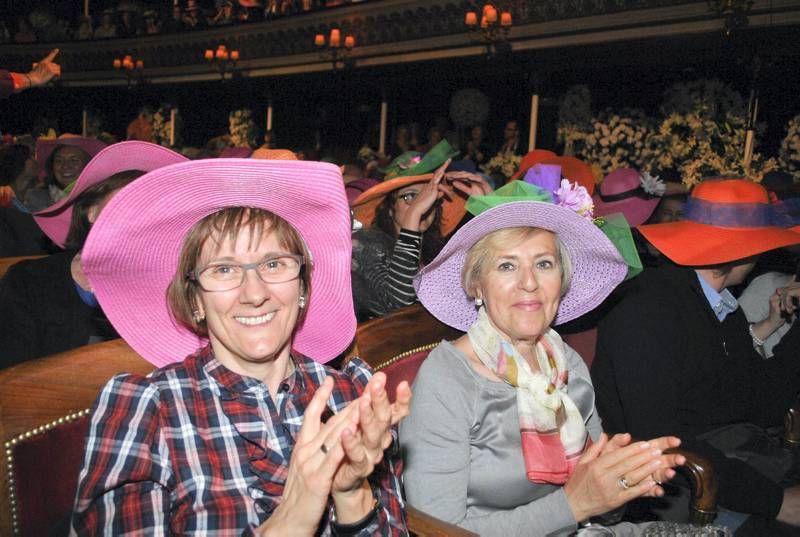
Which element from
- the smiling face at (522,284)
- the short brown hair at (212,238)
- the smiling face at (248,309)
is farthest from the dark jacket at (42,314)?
the smiling face at (522,284)

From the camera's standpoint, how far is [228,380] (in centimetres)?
153

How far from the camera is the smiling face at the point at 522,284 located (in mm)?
1985

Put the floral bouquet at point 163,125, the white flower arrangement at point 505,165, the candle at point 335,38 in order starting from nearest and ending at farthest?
the white flower arrangement at point 505,165, the candle at point 335,38, the floral bouquet at point 163,125

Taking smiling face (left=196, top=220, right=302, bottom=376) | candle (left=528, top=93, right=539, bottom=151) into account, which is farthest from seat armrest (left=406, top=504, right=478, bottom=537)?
candle (left=528, top=93, right=539, bottom=151)

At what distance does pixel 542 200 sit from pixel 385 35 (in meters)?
9.96

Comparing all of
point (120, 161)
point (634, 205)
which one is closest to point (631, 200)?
point (634, 205)

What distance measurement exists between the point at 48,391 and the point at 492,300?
4.04ft

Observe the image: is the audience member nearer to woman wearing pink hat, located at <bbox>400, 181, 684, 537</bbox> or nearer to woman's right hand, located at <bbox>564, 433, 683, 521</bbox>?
woman wearing pink hat, located at <bbox>400, 181, 684, 537</bbox>

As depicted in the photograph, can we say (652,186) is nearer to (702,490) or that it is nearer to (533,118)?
(702,490)

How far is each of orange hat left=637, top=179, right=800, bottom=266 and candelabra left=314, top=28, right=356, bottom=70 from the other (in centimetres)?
951

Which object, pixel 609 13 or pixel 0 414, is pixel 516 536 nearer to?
pixel 0 414

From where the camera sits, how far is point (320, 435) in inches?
47.2

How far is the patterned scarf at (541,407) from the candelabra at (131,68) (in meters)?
16.4

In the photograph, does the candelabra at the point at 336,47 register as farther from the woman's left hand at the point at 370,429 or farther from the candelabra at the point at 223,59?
the woman's left hand at the point at 370,429
